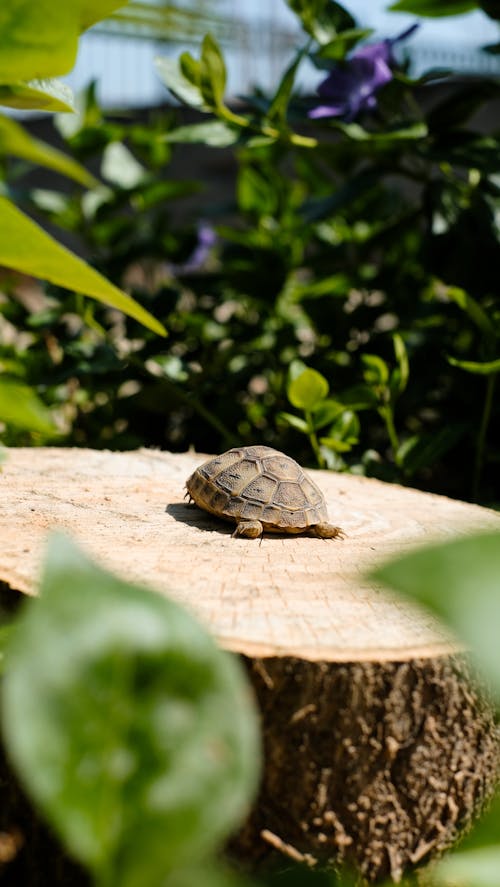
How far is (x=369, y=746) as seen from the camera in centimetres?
126

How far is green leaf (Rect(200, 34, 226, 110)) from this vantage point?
8.21ft

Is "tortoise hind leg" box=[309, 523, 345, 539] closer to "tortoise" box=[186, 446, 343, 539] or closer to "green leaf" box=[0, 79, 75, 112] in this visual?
"tortoise" box=[186, 446, 343, 539]

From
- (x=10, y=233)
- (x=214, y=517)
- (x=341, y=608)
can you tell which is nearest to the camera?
(x=10, y=233)

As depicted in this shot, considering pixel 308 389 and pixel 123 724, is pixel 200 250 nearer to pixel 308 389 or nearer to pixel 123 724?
pixel 308 389

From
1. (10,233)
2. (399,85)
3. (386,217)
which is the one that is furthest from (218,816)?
(386,217)

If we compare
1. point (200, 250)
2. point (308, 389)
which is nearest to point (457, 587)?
point (308, 389)

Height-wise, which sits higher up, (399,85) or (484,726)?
(399,85)

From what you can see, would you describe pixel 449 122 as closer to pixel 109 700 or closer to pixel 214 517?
pixel 214 517

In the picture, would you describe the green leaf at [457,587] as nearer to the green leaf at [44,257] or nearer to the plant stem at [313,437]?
the green leaf at [44,257]

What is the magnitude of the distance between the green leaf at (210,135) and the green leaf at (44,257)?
2.07 metres

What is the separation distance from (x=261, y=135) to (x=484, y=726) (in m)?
2.02

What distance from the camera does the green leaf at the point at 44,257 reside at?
666mm

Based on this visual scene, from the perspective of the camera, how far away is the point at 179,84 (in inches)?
104

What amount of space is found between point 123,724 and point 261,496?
132 cm
